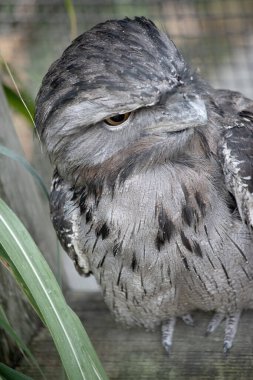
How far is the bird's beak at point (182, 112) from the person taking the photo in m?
2.08

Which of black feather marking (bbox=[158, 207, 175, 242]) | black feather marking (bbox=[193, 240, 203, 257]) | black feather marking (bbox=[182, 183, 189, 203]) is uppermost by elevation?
black feather marking (bbox=[182, 183, 189, 203])

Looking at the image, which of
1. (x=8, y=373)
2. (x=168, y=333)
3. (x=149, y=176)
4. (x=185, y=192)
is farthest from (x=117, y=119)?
(x=168, y=333)

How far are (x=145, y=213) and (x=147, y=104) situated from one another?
1.41ft

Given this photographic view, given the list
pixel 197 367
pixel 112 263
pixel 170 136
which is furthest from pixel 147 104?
pixel 197 367

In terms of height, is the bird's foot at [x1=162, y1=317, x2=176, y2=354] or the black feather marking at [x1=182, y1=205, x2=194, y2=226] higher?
the black feather marking at [x1=182, y1=205, x2=194, y2=226]

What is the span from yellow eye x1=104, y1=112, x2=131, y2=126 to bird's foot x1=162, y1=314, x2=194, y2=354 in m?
0.81

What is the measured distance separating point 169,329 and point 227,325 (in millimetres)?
203

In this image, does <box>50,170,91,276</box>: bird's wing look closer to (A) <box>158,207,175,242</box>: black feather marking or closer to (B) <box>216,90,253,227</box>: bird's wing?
(A) <box>158,207,175,242</box>: black feather marking

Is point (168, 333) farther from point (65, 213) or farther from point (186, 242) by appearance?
point (65, 213)

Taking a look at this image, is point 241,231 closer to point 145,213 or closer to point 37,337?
point 145,213

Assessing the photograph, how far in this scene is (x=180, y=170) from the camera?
2336 mm

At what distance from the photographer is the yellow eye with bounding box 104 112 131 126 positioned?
211 centimetres

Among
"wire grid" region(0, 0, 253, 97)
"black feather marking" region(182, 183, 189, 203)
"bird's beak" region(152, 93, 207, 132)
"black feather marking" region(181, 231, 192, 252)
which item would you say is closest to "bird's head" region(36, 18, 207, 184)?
"bird's beak" region(152, 93, 207, 132)

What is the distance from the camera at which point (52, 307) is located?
1.85m
